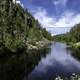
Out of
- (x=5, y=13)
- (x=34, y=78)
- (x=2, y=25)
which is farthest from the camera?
(x=5, y=13)

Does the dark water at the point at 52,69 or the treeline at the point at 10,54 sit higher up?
the treeline at the point at 10,54

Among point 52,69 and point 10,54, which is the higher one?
point 10,54

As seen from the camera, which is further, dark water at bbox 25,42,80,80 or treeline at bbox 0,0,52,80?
treeline at bbox 0,0,52,80

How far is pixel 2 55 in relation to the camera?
8812 centimetres

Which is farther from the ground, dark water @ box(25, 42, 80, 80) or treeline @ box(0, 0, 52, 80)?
treeline @ box(0, 0, 52, 80)

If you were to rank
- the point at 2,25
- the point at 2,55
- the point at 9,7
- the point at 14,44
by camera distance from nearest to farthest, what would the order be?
the point at 2,55 → the point at 14,44 → the point at 2,25 → the point at 9,7

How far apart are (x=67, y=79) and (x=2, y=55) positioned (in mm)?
42142

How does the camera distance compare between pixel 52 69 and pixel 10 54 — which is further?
pixel 10 54

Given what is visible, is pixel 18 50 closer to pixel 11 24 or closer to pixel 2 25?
pixel 2 25

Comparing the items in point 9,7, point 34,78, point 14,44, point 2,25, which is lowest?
point 34,78

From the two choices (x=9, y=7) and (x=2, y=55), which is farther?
(x=9, y=7)

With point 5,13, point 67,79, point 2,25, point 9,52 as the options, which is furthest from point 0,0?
point 67,79

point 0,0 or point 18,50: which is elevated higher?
point 0,0

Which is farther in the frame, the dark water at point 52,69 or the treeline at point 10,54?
the treeline at point 10,54
